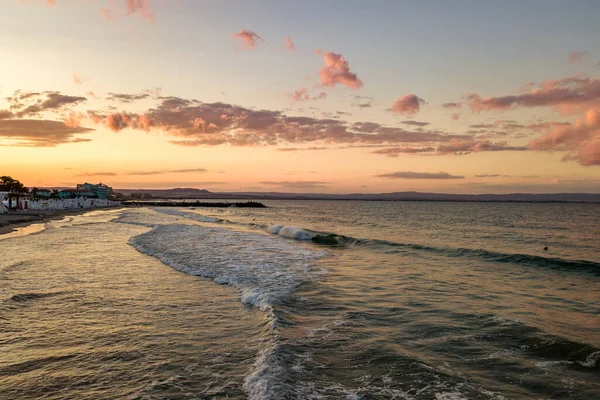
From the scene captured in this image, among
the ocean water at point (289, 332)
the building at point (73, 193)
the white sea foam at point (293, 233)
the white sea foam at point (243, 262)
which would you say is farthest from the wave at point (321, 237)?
the building at point (73, 193)

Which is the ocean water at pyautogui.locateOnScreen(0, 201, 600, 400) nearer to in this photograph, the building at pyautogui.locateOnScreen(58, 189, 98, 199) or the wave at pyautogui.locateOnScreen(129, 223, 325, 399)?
the wave at pyautogui.locateOnScreen(129, 223, 325, 399)

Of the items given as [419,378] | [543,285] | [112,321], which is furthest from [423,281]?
[112,321]

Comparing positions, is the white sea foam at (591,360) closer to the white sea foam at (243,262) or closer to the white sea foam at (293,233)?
the white sea foam at (243,262)

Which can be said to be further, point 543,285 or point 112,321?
point 543,285

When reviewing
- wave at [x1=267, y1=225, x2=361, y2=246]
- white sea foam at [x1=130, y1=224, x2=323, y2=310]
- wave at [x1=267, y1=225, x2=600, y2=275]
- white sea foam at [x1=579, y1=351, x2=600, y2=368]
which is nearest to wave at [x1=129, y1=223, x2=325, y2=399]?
white sea foam at [x1=130, y1=224, x2=323, y2=310]

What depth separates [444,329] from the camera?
1102 cm

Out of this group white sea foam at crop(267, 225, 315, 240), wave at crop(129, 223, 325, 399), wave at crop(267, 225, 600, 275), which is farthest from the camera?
white sea foam at crop(267, 225, 315, 240)

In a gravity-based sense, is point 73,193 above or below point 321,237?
above

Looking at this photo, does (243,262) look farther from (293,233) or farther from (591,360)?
(293,233)

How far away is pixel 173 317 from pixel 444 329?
7957mm

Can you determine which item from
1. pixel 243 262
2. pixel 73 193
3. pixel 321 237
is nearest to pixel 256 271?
pixel 243 262

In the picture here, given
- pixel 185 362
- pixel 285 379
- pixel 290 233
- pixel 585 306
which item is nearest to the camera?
pixel 285 379

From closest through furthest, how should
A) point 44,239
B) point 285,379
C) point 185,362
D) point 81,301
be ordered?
point 285,379, point 185,362, point 81,301, point 44,239

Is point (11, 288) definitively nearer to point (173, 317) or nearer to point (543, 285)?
point (173, 317)
